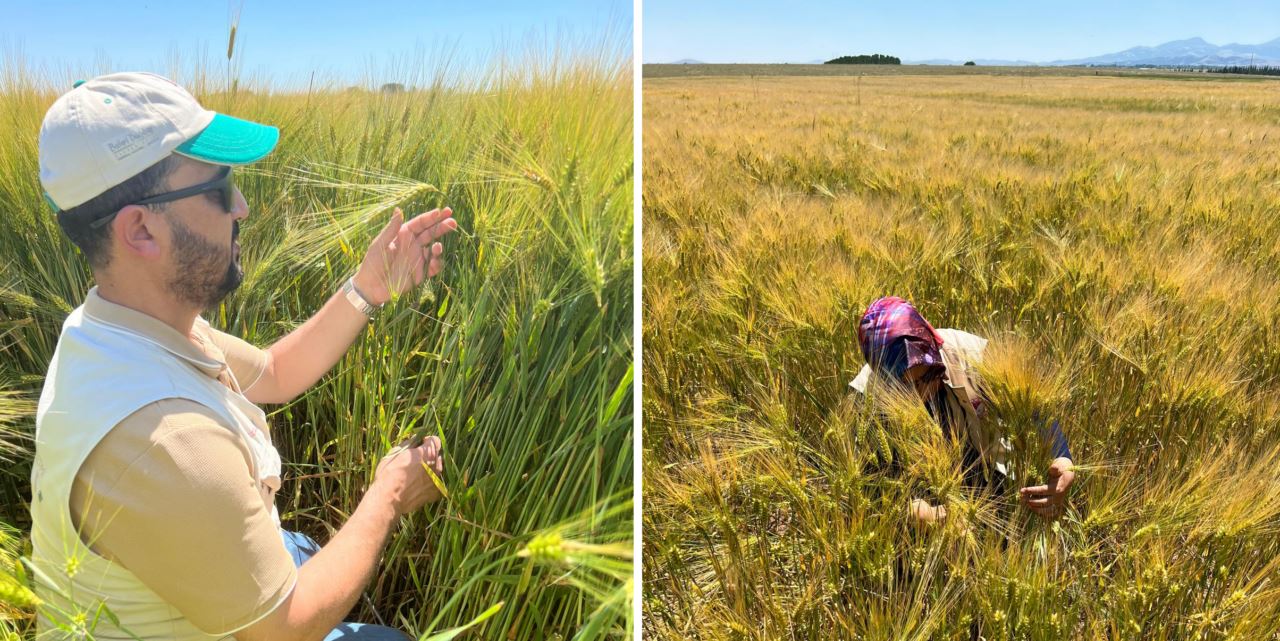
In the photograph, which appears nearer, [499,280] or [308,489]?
[499,280]

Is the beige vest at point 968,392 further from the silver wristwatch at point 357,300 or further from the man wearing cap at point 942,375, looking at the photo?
the silver wristwatch at point 357,300

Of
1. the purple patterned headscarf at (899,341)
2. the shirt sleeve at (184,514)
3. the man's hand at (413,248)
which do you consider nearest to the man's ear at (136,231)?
the shirt sleeve at (184,514)

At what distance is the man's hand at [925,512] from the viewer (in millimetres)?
1274

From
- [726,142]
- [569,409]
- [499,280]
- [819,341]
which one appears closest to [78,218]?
[499,280]

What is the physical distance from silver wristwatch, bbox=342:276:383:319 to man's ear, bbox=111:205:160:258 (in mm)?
356

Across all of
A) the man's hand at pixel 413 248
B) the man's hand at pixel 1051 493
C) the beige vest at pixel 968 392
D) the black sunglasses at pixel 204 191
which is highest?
the black sunglasses at pixel 204 191

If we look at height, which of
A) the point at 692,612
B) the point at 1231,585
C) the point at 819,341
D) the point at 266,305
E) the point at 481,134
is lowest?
the point at 692,612

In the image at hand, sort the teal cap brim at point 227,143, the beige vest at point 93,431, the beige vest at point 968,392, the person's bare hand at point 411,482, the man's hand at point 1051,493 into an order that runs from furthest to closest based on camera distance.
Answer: the beige vest at point 968,392 → the man's hand at point 1051,493 → the person's bare hand at point 411,482 → the teal cap brim at point 227,143 → the beige vest at point 93,431

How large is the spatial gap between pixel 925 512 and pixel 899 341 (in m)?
0.50

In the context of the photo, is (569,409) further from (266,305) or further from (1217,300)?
(1217,300)

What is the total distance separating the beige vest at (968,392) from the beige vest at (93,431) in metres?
1.19

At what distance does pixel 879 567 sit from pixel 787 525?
289 mm

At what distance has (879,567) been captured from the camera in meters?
1.15

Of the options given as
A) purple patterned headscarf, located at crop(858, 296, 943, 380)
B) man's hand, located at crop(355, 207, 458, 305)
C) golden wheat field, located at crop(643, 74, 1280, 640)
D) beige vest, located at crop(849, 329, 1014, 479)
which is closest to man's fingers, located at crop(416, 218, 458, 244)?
man's hand, located at crop(355, 207, 458, 305)
